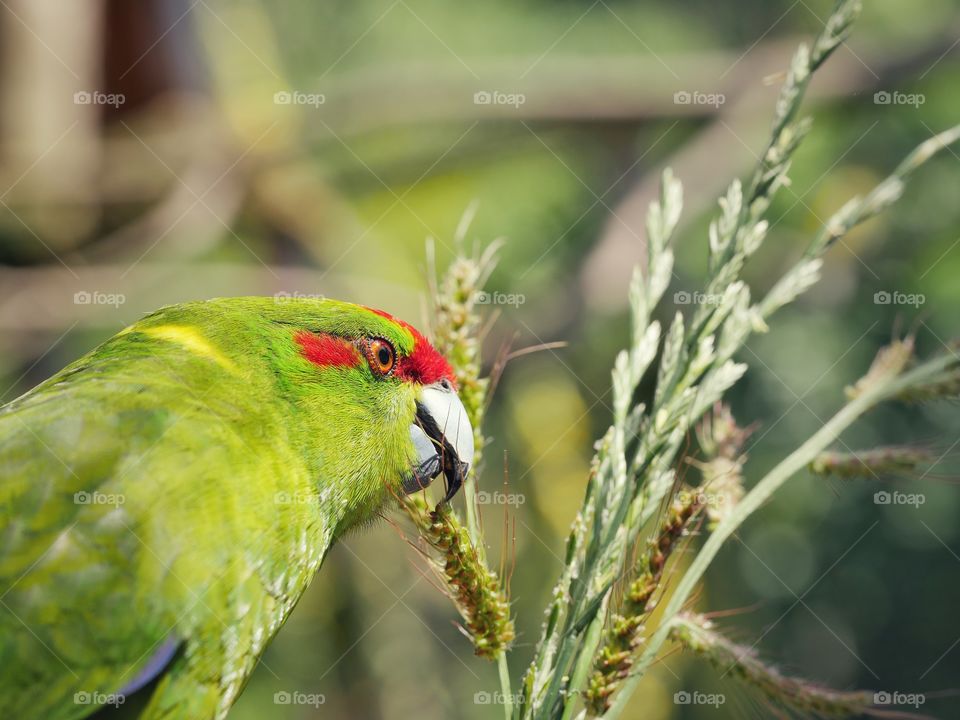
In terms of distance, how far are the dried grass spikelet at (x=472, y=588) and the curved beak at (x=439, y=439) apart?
27.0 inches

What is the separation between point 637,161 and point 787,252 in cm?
126

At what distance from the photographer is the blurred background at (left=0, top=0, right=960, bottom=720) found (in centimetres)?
461

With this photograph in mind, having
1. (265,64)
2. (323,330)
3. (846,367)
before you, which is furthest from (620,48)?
(323,330)

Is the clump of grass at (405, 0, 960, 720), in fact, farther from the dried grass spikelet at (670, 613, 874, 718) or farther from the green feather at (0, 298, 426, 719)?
the green feather at (0, 298, 426, 719)

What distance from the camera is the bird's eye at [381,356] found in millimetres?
2262

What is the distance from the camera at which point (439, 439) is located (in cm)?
223

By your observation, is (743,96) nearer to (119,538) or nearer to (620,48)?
(620,48)

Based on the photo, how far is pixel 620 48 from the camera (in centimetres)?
650

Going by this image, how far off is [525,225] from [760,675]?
182 inches
